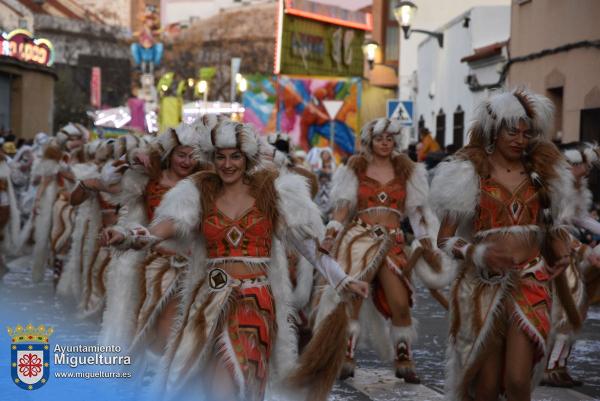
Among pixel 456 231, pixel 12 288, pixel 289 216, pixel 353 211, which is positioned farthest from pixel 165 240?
pixel 12 288

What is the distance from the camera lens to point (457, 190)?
A: 23.2ft

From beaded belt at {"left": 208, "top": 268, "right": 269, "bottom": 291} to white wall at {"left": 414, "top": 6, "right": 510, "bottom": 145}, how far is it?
21271mm

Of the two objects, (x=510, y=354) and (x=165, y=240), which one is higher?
(x=165, y=240)

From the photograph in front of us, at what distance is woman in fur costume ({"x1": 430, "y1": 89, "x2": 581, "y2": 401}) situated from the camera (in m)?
6.79

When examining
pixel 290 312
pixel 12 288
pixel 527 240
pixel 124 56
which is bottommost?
pixel 12 288

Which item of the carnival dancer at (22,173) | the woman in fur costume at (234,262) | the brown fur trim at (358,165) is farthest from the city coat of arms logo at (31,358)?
the carnival dancer at (22,173)

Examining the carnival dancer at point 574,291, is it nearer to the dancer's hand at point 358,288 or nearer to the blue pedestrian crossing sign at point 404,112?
the dancer's hand at point 358,288

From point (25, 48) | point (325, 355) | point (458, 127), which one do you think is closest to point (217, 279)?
point (325, 355)

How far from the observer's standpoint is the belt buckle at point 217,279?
6.74m

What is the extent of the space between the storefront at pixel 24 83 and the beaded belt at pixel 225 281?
119ft

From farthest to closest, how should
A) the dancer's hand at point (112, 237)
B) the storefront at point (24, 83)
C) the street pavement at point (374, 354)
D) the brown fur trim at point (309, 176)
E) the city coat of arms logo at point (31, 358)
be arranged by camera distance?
the storefront at point (24, 83)
the brown fur trim at point (309, 176)
the street pavement at point (374, 354)
the city coat of arms logo at point (31, 358)
the dancer's hand at point (112, 237)

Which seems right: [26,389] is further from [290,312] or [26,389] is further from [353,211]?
[353,211]

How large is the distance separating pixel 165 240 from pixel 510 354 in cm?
201

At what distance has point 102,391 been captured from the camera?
8.79 metres
